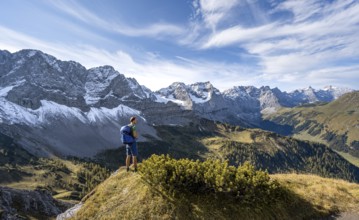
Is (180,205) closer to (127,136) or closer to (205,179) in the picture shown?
(205,179)

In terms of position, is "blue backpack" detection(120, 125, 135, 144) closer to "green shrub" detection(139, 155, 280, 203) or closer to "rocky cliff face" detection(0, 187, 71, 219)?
"green shrub" detection(139, 155, 280, 203)

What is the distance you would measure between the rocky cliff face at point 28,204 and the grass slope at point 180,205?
19.0m

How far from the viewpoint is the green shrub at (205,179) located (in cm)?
1956

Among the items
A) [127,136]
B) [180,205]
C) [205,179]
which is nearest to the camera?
[180,205]

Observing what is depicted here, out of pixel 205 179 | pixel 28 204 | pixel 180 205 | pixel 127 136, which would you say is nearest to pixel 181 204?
pixel 180 205

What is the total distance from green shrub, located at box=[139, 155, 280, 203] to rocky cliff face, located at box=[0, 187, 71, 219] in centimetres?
2215

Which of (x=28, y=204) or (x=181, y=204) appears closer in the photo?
(x=181, y=204)

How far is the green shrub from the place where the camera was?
19562 millimetres

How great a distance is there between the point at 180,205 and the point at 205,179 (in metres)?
2.17

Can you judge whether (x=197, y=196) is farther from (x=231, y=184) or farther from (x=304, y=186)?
(x=304, y=186)

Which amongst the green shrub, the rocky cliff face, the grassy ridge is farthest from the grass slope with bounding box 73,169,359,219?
the rocky cliff face

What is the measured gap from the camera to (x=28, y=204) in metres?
40.9

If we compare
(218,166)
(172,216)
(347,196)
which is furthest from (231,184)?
(347,196)

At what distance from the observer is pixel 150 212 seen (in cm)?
1814
